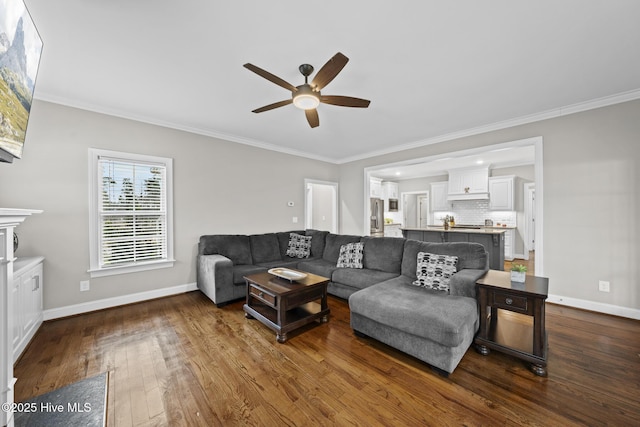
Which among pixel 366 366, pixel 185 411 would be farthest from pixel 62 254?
pixel 366 366

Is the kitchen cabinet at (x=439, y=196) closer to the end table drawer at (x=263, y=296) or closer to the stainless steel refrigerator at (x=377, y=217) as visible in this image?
the stainless steel refrigerator at (x=377, y=217)

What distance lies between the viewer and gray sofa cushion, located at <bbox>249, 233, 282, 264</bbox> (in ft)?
13.9

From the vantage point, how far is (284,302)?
250 centimetres

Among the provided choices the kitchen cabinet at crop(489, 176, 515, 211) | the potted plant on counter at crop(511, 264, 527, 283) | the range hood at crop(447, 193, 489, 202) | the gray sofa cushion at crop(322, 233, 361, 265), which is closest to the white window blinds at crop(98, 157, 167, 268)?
the gray sofa cushion at crop(322, 233, 361, 265)

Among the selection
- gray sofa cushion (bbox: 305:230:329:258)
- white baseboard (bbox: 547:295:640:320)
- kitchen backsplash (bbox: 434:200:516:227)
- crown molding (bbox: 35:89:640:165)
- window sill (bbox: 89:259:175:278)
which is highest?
crown molding (bbox: 35:89:640:165)

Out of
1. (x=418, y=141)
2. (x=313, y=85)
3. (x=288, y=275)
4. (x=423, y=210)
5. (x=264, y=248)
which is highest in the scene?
(x=418, y=141)

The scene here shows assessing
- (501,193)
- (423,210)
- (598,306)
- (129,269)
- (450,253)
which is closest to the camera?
(450,253)

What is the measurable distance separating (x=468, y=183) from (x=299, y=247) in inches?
216

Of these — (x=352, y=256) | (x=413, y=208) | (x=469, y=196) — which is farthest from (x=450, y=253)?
(x=413, y=208)

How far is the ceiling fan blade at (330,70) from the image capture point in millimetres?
1807

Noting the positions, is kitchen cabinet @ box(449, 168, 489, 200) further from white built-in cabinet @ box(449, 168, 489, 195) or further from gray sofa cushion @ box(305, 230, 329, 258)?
gray sofa cushion @ box(305, 230, 329, 258)

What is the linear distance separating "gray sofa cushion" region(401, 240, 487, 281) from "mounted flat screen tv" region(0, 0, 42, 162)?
360 centimetres

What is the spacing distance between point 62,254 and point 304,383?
336cm

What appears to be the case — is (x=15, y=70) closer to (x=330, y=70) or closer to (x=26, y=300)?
(x=330, y=70)
